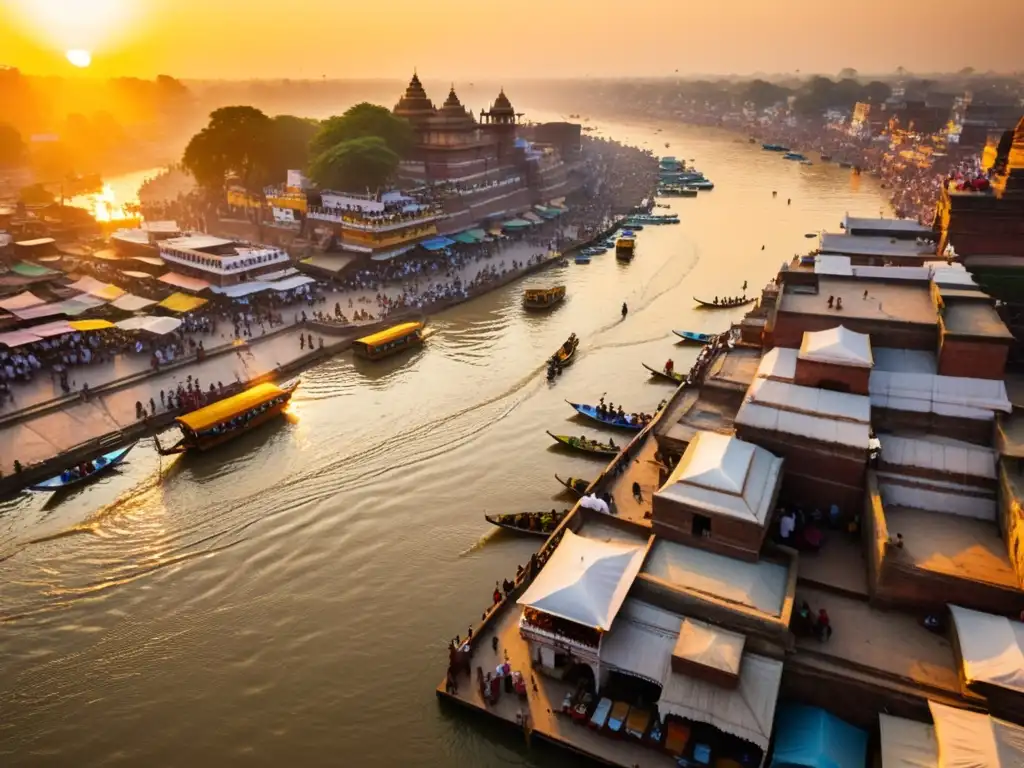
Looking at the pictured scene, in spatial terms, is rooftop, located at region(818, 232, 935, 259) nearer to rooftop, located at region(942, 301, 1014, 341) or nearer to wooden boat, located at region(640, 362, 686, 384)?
wooden boat, located at region(640, 362, 686, 384)

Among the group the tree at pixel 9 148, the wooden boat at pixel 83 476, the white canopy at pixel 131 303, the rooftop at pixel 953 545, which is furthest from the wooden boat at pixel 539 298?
the tree at pixel 9 148

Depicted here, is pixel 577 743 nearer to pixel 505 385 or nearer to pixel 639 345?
pixel 505 385

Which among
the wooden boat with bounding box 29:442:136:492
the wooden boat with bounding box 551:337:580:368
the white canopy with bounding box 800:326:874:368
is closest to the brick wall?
the white canopy with bounding box 800:326:874:368

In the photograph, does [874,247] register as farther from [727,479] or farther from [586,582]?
[586,582]

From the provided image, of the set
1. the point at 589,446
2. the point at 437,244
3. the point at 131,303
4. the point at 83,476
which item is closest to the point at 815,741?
the point at 589,446

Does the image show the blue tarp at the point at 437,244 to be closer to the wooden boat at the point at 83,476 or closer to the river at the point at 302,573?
the river at the point at 302,573

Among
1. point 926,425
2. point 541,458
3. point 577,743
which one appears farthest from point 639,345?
point 577,743
